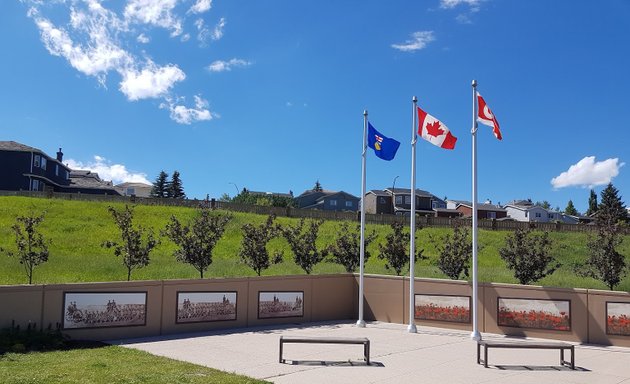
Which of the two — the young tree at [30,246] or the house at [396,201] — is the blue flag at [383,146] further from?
the house at [396,201]

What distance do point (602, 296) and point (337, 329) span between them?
768 cm

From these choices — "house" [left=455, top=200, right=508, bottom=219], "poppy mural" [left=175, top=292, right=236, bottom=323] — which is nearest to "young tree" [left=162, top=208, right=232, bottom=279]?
"poppy mural" [left=175, top=292, right=236, bottom=323]

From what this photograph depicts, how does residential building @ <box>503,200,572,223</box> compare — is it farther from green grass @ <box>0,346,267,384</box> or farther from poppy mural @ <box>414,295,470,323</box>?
green grass @ <box>0,346,267,384</box>

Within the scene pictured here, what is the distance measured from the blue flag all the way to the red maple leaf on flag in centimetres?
147

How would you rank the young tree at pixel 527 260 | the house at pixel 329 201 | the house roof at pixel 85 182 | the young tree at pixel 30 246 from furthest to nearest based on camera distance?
the house at pixel 329 201 → the house roof at pixel 85 182 → the young tree at pixel 527 260 → the young tree at pixel 30 246

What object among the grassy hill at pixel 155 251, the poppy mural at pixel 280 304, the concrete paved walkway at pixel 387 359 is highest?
the grassy hill at pixel 155 251

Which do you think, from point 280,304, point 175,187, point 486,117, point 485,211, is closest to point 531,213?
point 485,211

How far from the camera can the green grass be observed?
9516mm

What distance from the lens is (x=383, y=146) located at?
62.2 feet

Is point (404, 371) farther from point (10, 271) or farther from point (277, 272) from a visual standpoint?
point (10, 271)

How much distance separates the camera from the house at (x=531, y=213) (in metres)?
92.8

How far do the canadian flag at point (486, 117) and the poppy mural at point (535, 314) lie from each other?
496 centimetres

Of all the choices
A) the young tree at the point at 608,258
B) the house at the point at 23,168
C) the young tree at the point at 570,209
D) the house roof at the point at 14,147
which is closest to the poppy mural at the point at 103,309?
the young tree at the point at 608,258

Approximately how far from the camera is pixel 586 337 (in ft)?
51.5
